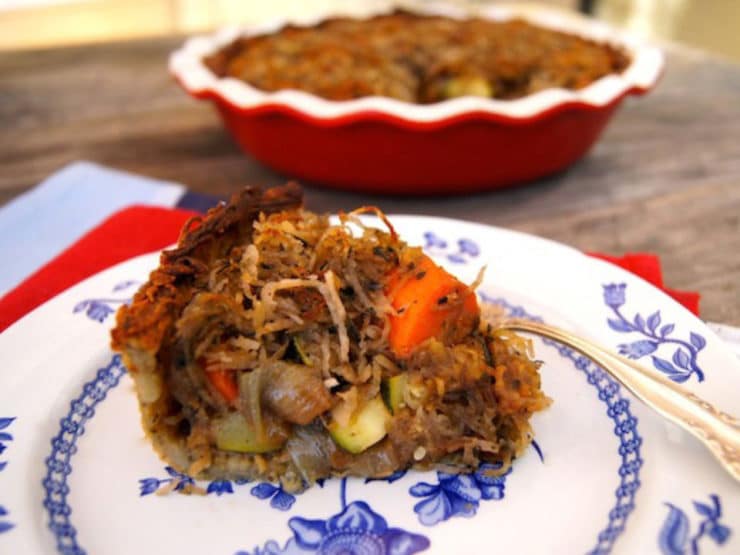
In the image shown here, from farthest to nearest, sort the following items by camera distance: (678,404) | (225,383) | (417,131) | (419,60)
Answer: (419,60), (417,131), (225,383), (678,404)

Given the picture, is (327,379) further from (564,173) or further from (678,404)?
(564,173)

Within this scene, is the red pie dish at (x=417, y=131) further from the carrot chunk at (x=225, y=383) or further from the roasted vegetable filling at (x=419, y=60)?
the carrot chunk at (x=225, y=383)

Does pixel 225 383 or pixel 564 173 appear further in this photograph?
pixel 564 173

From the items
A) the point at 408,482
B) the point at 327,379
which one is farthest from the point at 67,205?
the point at 408,482

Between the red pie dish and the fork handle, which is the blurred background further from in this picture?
the fork handle

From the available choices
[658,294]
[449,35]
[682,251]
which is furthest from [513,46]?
[658,294]

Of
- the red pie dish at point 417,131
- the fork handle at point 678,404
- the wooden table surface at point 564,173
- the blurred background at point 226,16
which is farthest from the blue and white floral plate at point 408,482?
the blurred background at point 226,16

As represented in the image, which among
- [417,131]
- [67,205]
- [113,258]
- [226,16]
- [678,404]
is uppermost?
[678,404]
